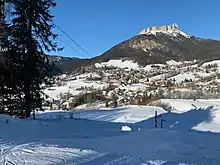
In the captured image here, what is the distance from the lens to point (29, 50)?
21797 millimetres

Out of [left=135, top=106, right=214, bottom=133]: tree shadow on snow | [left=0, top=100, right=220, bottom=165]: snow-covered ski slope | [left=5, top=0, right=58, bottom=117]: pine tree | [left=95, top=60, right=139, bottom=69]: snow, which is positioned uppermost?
[left=95, top=60, right=139, bottom=69]: snow

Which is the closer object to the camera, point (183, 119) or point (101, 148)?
point (101, 148)

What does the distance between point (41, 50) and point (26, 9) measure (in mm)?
2677

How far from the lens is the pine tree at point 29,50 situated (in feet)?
69.9

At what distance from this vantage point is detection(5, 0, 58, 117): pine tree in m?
21.3

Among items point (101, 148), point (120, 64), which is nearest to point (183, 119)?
point (101, 148)

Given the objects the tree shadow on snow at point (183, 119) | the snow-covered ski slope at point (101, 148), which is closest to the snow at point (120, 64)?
the tree shadow on snow at point (183, 119)

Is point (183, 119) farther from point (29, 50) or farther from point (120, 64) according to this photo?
point (120, 64)

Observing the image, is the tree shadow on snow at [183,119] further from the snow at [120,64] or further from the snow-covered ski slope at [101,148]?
the snow at [120,64]

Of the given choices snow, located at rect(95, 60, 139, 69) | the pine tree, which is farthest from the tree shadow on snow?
snow, located at rect(95, 60, 139, 69)

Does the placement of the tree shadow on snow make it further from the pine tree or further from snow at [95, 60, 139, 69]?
snow at [95, 60, 139, 69]

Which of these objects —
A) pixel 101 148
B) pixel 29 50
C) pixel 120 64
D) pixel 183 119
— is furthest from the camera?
pixel 120 64

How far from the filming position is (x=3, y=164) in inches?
276

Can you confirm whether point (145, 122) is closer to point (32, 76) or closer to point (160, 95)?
point (32, 76)
